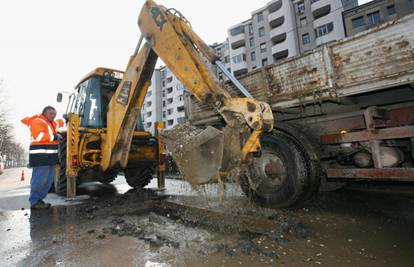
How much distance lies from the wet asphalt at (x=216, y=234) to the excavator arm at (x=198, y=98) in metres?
0.60

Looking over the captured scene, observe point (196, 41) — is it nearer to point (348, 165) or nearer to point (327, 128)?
point (327, 128)

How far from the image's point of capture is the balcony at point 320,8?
27.0 m

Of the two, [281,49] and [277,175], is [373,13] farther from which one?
[277,175]

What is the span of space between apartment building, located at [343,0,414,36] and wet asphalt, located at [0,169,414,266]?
26741 millimetres

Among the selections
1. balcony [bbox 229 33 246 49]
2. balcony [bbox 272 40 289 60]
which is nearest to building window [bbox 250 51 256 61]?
balcony [bbox 229 33 246 49]

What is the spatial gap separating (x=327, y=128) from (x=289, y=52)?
2881cm

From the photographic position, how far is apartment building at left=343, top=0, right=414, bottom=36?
74.8 ft

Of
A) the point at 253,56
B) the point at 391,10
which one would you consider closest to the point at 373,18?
the point at 391,10

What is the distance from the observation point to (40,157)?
15.4ft

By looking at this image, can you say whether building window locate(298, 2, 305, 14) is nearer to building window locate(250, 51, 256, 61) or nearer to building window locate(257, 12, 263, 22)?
building window locate(257, 12, 263, 22)

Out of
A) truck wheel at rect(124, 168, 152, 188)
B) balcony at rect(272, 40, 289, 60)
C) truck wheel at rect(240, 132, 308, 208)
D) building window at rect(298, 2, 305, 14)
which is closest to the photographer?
truck wheel at rect(240, 132, 308, 208)

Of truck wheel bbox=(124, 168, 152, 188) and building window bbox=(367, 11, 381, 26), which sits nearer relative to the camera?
truck wheel bbox=(124, 168, 152, 188)

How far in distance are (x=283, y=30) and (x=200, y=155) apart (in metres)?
32.6

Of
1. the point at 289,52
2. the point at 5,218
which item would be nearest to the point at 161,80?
the point at 289,52
